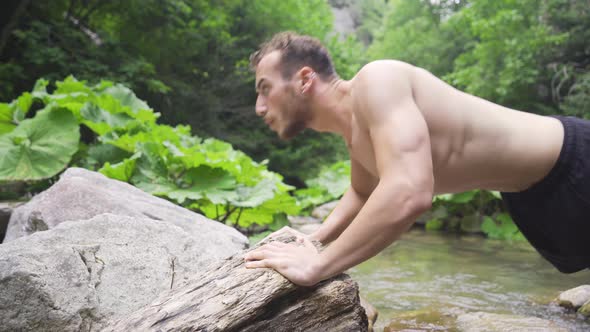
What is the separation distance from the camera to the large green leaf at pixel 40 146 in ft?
14.2

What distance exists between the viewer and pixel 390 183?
4.40 ft

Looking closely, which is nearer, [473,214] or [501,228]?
[501,228]

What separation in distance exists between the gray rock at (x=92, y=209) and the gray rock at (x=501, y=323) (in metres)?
1.50

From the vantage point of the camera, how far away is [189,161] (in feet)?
14.6

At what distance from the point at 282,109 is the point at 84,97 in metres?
4.37

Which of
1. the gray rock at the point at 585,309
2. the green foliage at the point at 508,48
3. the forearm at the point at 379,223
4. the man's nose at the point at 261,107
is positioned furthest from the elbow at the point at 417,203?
the green foliage at the point at 508,48

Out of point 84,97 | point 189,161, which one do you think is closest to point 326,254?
point 189,161

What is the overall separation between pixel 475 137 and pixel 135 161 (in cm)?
346

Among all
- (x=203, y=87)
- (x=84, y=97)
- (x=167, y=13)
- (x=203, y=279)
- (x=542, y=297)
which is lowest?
(x=542, y=297)

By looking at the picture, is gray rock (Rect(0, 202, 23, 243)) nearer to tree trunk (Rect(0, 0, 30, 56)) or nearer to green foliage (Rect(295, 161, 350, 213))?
tree trunk (Rect(0, 0, 30, 56))

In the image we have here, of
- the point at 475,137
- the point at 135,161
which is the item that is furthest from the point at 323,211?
the point at 475,137

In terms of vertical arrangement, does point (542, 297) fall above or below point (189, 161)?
→ below

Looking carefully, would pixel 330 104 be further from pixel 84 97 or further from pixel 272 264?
pixel 84 97

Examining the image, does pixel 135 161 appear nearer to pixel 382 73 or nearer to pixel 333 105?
pixel 333 105
